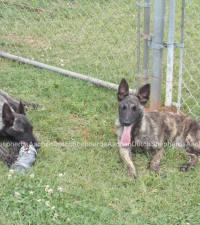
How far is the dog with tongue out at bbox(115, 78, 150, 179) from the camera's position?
15.1 ft

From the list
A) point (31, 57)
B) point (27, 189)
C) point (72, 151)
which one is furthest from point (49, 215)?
point (31, 57)

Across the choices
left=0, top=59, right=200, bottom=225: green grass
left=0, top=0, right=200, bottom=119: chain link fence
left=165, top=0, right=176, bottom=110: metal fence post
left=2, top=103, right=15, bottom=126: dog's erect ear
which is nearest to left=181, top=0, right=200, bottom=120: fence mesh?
left=0, top=0, right=200, bottom=119: chain link fence

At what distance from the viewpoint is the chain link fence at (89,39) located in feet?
21.2

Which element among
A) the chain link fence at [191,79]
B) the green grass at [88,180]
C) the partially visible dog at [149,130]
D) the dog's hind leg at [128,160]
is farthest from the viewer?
the chain link fence at [191,79]

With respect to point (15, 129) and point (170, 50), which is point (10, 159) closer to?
point (15, 129)

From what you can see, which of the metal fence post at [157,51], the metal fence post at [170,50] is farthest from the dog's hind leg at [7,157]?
the metal fence post at [170,50]

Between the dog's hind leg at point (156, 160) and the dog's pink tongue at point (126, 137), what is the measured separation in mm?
319

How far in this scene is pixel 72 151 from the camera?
4.80 meters

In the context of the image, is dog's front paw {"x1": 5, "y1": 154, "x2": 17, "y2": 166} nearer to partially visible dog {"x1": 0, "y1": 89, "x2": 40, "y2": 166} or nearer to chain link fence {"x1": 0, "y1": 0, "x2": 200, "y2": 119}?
partially visible dog {"x1": 0, "y1": 89, "x2": 40, "y2": 166}

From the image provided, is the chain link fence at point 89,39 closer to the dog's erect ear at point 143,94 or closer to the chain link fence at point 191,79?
the chain link fence at point 191,79

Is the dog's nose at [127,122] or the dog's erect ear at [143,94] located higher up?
the dog's erect ear at [143,94]

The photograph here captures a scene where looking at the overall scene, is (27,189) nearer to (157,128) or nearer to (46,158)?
(46,158)

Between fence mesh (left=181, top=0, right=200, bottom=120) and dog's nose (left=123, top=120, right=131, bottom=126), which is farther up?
fence mesh (left=181, top=0, right=200, bottom=120)

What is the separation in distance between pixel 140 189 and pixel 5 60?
3.96 metres
